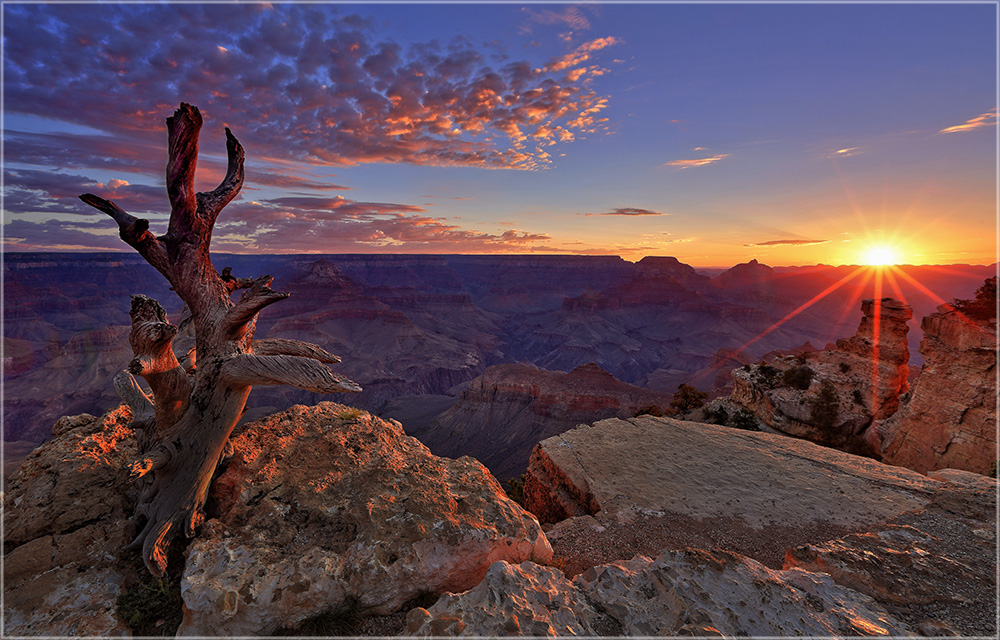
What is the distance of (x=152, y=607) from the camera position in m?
3.30

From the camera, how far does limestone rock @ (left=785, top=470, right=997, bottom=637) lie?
136 inches

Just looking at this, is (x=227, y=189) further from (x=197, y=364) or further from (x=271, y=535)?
(x=271, y=535)

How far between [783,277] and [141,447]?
176 m

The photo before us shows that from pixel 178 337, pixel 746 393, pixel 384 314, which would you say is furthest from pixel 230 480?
pixel 384 314

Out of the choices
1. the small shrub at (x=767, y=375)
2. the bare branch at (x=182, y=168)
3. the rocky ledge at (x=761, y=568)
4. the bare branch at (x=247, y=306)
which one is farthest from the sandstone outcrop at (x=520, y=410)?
the bare branch at (x=182, y=168)

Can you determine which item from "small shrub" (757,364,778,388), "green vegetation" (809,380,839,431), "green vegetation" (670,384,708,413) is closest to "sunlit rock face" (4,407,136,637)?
"green vegetation" (809,380,839,431)

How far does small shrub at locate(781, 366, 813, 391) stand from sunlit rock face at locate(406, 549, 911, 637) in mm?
20880

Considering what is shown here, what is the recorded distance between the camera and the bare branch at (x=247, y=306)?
439 cm

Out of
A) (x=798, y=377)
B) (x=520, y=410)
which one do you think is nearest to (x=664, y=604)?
(x=798, y=377)

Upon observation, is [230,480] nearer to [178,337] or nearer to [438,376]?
[178,337]

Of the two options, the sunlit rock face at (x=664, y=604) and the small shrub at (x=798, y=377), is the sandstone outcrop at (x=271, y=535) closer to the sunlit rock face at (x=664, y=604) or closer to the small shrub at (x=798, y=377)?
the sunlit rock face at (x=664, y=604)

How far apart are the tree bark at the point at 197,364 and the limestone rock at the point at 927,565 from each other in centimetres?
569

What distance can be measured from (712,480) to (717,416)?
585 inches

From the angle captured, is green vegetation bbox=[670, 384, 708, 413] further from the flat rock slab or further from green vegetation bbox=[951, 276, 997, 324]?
the flat rock slab
